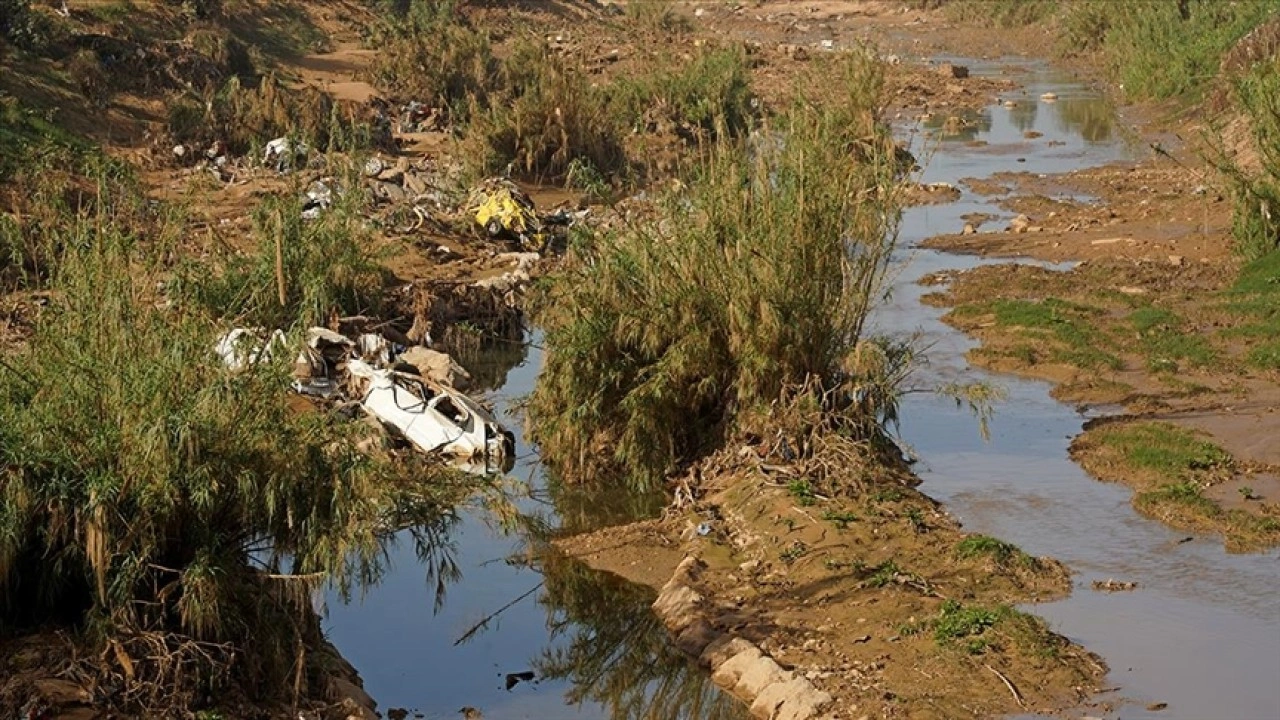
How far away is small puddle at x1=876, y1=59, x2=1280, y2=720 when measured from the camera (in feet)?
31.0

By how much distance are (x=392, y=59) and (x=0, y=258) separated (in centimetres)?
1440

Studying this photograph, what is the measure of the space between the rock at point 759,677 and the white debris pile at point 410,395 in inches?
176

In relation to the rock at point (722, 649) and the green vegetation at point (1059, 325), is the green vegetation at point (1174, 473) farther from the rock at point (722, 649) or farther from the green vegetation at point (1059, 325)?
the rock at point (722, 649)

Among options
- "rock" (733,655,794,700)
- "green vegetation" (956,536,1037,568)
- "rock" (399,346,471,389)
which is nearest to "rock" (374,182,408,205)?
"rock" (399,346,471,389)

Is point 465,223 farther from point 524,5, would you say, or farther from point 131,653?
point 524,5

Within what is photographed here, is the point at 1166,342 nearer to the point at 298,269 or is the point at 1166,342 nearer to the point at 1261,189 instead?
the point at 1261,189

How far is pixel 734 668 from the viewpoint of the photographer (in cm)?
972

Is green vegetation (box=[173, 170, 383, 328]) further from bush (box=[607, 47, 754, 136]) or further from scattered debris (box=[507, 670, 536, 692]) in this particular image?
bush (box=[607, 47, 754, 136])

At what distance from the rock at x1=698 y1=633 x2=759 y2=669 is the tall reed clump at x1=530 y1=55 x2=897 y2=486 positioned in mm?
2921

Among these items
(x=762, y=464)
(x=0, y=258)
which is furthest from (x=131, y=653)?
(x=0, y=258)

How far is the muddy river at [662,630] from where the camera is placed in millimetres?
9672

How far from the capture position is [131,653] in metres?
8.21

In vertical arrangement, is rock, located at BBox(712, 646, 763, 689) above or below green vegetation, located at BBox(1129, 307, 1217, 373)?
below

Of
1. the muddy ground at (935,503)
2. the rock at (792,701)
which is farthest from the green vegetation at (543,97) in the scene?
the rock at (792,701)
